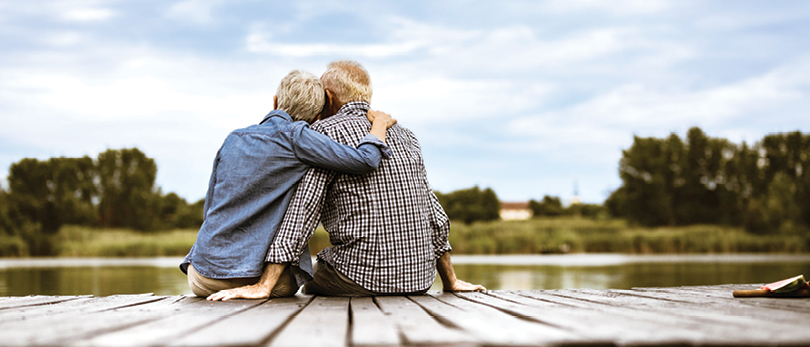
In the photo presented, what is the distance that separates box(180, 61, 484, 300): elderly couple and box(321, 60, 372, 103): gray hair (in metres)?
0.17

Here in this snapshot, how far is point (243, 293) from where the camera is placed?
1.95 metres

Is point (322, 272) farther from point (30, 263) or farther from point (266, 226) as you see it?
point (30, 263)

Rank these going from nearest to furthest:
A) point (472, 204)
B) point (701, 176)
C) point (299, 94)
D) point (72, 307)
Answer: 1. point (72, 307)
2. point (299, 94)
3. point (472, 204)
4. point (701, 176)

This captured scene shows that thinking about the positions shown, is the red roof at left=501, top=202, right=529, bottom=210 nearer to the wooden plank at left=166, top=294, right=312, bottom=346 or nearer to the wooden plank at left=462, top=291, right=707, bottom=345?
the wooden plank at left=462, top=291, right=707, bottom=345

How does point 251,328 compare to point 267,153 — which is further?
point 267,153

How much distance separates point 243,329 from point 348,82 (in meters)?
1.35

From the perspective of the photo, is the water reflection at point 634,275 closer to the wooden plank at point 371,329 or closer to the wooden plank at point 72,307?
the wooden plank at point 72,307

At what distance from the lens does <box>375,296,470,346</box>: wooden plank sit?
1.04m

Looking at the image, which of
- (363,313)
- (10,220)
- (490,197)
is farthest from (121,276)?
(490,197)

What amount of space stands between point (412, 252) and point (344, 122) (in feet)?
1.72

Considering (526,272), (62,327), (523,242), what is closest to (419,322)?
(62,327)

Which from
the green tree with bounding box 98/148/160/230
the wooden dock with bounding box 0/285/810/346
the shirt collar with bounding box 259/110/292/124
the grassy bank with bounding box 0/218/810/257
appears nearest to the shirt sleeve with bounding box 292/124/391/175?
the shirt collar with bounding box 259/110/292/124

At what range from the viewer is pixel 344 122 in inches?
87.2

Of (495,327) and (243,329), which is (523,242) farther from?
(243,329)
